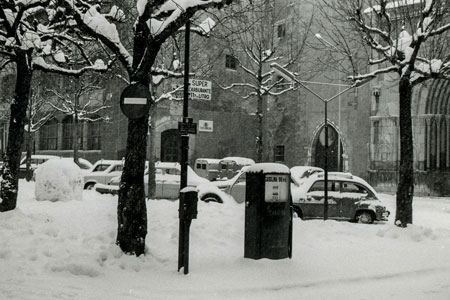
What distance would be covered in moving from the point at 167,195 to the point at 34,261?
13017 mm

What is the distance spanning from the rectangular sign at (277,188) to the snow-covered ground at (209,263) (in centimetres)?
98

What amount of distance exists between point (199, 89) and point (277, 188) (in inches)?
81.9

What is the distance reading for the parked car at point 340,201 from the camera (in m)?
15.7

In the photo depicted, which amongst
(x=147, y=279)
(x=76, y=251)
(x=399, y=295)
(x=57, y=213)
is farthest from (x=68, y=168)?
(x=399, y=295)

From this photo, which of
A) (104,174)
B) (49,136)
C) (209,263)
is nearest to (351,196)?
(209,263)

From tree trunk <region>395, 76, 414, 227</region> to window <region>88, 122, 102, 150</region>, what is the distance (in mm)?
25719

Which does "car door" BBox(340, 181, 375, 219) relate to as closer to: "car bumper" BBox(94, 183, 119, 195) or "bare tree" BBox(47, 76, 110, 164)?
"car bumper" BBox(94, 183, 119, 195)

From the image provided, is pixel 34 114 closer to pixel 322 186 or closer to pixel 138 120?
pixel 322 186

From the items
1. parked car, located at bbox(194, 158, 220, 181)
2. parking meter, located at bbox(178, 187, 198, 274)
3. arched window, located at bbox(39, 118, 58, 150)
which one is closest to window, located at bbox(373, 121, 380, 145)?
parked car, located at bbox(194, 158, 220, 181)

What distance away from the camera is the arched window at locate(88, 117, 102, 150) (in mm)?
35562

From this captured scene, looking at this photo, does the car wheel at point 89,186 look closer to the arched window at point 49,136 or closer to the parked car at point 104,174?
the parked car at point 104,174

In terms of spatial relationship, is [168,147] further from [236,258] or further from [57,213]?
[236,258]

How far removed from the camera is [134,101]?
26.1ft

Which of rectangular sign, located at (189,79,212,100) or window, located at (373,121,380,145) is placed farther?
window, located at (373,121,380,145)
